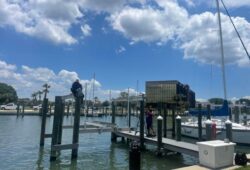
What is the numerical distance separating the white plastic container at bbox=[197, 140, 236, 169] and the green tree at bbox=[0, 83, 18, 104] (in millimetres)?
131920

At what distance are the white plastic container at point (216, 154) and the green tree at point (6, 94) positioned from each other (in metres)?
132

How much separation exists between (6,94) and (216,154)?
138633 mm

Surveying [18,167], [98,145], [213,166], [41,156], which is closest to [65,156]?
[41,156]

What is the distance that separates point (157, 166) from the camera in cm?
1803

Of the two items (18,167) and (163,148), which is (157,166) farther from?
(18,167)

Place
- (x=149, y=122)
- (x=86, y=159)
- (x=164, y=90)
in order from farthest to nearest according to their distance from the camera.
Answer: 1. (x=164, y=90)
2. (x=149, y=122)
3. (x=86, y=159)

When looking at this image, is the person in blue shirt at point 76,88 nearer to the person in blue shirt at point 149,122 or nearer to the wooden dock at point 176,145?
the person in blue shirt at point 149,122

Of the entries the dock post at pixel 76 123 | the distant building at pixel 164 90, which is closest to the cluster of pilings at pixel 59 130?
the dock post at pixel 76 123

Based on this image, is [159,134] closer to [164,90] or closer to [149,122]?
[149,122]

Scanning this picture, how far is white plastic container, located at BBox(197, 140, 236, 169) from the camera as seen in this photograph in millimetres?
11492

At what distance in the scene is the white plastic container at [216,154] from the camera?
37.7 feet

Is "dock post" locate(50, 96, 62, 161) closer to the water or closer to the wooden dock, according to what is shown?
the water

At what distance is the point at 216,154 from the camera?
1149cm

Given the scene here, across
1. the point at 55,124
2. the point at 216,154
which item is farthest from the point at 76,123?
the point at 216,154
